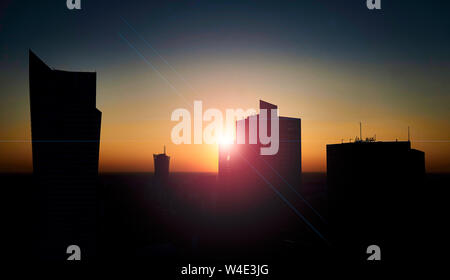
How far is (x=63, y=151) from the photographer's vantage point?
13450 centimetres

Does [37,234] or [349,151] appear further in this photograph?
[349,151]

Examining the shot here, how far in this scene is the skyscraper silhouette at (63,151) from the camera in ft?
424

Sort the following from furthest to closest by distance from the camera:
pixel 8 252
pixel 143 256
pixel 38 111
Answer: pixel 8 252 → pixel 143 256 → pixel 38 111

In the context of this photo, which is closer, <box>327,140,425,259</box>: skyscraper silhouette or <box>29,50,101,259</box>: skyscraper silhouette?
<box>29,50,101,259</box>: skyscraper silhouette

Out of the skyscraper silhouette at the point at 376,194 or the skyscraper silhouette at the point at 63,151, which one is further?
the skyscraper silhouette at the point at 376,194

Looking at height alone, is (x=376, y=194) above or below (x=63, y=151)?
below

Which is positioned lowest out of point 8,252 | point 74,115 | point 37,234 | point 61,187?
point 8,252

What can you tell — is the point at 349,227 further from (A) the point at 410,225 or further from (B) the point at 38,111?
(B) the point at 38,111

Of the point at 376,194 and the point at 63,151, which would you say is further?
the point at 376,194

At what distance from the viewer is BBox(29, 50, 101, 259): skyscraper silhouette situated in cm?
12938
